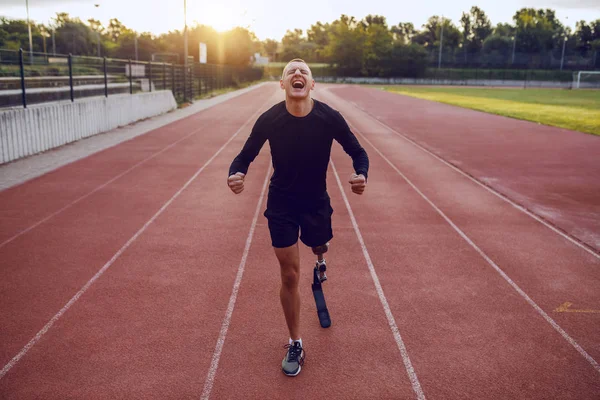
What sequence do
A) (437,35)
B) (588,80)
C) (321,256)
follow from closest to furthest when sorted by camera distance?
(321,256) < (588,80) < (437,35)

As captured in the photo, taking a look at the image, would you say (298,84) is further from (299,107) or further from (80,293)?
(80,293)

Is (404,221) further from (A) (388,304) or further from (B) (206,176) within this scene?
(B) (206,176)

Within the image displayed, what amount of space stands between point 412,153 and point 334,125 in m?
10.8

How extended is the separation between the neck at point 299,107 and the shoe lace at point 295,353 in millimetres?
1665

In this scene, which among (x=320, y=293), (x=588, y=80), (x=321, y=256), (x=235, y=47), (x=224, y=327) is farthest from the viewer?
(x=235, y=47)

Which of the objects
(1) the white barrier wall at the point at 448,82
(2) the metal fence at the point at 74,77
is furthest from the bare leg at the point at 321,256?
(1) the white barrier wall at the point at 448,82

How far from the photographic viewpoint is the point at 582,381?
Answer: 3.89 meters

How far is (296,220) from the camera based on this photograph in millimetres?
3980

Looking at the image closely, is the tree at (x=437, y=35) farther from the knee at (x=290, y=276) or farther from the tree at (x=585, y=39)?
the knee at (x=290, y=276)

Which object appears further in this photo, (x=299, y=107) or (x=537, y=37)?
(x=537, y=37)

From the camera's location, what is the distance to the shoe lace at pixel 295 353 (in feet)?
12.9

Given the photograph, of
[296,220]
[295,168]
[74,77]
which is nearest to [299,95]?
[295,168]

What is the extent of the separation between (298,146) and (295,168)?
0.53 feet

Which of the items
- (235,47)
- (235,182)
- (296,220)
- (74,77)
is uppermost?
(235,47)
